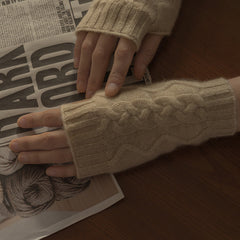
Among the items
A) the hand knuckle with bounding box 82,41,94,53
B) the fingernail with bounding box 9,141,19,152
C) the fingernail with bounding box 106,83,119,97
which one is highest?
the hand knuckle with bounding box 82,41,94,53

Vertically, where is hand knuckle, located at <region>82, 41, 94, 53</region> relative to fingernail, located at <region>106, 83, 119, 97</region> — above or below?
above

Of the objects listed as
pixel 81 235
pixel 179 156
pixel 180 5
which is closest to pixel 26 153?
pixel 81 235

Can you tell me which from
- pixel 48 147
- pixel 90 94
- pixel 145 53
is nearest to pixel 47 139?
pixel 48 147

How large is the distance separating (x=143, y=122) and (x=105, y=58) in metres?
0.15

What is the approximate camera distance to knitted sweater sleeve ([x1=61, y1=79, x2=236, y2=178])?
0.46 meters

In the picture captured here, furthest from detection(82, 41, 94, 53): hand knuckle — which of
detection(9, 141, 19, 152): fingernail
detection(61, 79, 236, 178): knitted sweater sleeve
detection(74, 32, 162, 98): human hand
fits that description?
detection(9, 141, 19, 152): fingernail

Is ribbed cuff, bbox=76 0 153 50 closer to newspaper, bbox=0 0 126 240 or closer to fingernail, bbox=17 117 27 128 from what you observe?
newspaper, bbox=0 0 126 240

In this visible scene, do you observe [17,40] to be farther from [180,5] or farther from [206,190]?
[206,190]

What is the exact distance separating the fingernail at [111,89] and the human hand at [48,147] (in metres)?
0.10

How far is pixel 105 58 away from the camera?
52cm

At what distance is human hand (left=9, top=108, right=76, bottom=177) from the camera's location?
1.60 ft

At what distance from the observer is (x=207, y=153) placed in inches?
19.8

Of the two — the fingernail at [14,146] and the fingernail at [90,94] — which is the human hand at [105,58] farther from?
the fingernail at [14,146]

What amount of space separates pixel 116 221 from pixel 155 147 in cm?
15
